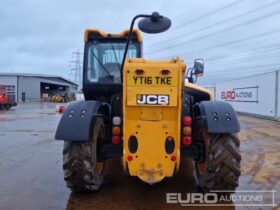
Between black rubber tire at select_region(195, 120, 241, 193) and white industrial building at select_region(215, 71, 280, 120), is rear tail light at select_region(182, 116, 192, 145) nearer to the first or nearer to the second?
black rubber tire at select_region(195, 120, 241, 193)

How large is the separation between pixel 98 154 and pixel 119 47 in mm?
2352

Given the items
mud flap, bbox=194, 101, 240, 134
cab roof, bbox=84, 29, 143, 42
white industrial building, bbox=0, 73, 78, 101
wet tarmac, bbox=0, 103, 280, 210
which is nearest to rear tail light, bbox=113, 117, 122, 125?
wet tarmac, bbox=0, 103, 280, 210

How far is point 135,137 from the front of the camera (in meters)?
5.29

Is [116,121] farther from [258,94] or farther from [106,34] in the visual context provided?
[258,94]

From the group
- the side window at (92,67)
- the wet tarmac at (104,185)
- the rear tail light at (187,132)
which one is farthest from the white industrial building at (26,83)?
the rear tail light at (187,132)

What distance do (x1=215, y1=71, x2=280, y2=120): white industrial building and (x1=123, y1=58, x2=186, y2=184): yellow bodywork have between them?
17.6m

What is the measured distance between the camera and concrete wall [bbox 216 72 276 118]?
2243 centimetres

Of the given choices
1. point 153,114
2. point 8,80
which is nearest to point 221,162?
point 153,114

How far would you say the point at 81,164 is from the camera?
5.61m

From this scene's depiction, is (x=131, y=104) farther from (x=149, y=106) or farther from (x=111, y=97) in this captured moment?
(x=111, y=97)

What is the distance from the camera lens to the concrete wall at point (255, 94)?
73.6 ft

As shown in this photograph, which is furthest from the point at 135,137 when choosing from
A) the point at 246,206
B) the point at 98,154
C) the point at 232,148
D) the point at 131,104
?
the point at 246,206

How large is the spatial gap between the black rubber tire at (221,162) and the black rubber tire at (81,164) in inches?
65.0

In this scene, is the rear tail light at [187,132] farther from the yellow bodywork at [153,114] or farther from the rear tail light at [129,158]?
the rear tail light at [129,158]
